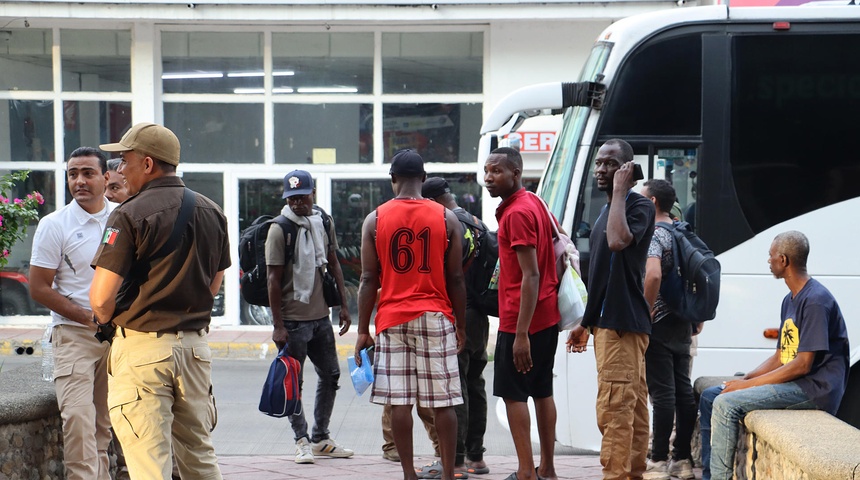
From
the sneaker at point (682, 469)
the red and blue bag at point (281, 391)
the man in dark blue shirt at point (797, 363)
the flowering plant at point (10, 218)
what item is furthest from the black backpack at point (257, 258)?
the man in dark blue shirt at point (797, 363)

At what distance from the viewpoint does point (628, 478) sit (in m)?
5.85

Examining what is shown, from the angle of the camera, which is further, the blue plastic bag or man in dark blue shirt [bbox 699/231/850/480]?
the blue plastic bag

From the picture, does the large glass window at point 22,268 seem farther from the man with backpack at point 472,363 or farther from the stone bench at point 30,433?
the man with backpack at point 472,363

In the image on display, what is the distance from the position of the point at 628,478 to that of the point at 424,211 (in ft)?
6.48

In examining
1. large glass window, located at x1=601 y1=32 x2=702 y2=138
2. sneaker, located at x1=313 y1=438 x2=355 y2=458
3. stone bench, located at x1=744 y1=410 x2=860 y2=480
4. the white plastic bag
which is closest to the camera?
stone bench, located at x1=744 y1=410 x2=860 y2=480

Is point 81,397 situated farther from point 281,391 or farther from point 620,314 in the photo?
point 620,314

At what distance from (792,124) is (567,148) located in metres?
1.58

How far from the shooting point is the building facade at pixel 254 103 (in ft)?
49.6

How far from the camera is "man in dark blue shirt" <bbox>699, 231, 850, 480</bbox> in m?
4.90

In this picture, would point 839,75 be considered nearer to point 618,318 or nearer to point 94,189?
point 618,318

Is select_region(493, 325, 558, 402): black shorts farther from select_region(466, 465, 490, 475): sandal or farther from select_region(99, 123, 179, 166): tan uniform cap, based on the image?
select_region(99, 123, 179, 166): tan uniform cap

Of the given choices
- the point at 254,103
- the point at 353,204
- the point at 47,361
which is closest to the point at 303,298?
the point at 47,361

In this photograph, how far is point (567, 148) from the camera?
7238 mm

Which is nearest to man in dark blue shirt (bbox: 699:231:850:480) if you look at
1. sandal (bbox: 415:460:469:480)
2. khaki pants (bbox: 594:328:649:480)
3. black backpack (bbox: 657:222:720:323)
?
khaki pants (bbox: 594:328:649:480)
